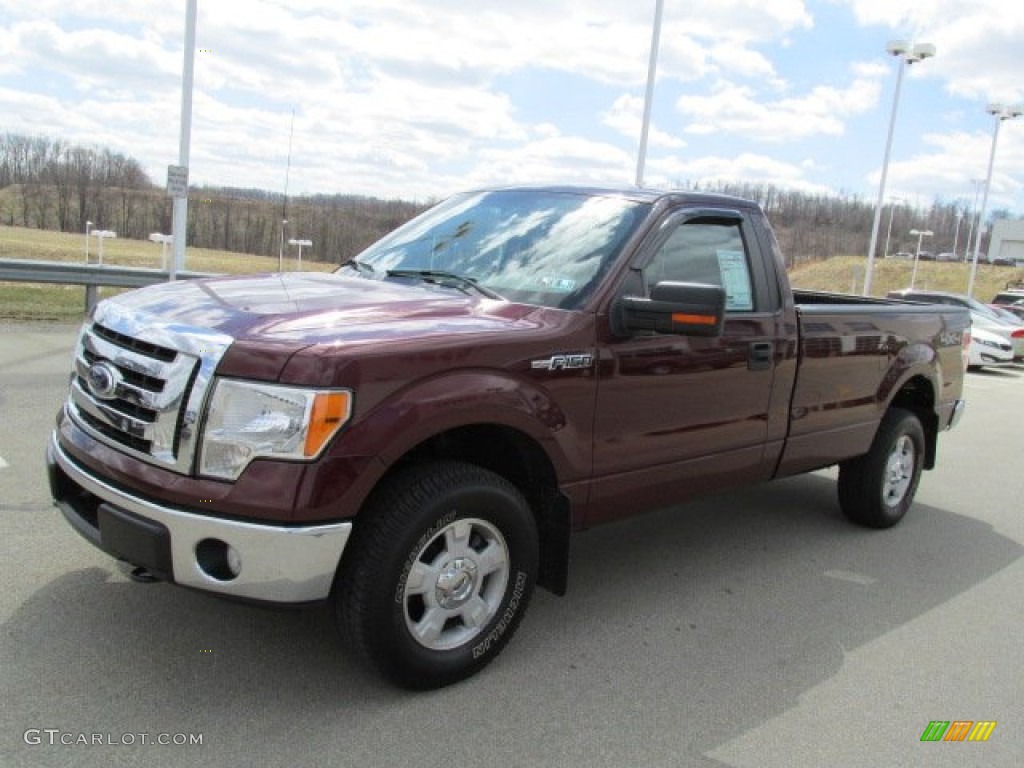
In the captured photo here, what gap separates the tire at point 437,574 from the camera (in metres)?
2.94

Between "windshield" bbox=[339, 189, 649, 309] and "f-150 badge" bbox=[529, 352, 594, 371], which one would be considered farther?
"windshield" bbox=[339, 189, 649, 309]

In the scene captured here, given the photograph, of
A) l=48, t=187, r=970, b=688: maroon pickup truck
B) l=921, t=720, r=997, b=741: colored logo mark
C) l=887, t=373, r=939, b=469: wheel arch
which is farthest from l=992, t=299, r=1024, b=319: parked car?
l=921, t=720, r=997, b=741: colored logo mark

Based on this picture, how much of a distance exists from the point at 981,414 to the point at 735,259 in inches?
355

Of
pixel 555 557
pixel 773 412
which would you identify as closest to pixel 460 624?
pixel 555 557

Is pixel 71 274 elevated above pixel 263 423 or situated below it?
below

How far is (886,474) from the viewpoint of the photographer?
18.3 ft

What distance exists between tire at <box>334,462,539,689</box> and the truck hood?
535 millimetres

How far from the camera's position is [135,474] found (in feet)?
9.46

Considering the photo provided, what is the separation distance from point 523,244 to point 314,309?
115 cm

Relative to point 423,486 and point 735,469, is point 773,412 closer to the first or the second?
point 735,469

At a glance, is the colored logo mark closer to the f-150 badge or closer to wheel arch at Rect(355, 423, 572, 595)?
wheel arch at Rect(355, 423, 572, 595)

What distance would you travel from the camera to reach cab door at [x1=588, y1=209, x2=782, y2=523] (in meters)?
3.67

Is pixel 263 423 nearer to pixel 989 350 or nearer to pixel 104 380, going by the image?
pixel 104 380

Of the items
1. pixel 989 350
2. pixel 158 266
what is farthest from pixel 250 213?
pixel 989 350
